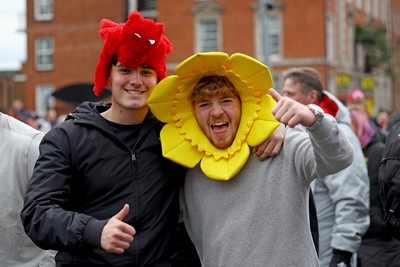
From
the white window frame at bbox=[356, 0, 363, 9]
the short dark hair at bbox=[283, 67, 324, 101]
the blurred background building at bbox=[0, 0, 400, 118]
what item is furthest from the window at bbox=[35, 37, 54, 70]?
the short dark hair at bbox=[283, 67, 324, 101]

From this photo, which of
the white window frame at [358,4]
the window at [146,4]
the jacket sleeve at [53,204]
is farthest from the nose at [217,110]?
the white window frame at [358,4]

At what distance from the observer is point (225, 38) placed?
1500 inches

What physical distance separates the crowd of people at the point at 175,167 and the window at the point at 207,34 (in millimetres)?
34855

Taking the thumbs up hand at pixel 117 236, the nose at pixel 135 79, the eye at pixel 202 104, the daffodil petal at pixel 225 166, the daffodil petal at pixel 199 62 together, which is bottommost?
the thumbs up hand at pixel 117 236

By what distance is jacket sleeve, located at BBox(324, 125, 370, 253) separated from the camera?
5168mm

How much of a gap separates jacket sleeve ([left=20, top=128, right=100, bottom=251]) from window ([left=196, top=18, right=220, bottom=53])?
35.2 metres

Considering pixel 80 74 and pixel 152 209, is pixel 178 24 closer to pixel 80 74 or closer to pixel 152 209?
pixel 80 74

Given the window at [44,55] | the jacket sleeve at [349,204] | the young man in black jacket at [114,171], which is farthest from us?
the window at [44,55]

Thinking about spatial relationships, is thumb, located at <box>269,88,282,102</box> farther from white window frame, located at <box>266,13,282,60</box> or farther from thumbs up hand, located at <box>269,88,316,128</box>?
white window frame, located at <box>266,13,282,60</box>

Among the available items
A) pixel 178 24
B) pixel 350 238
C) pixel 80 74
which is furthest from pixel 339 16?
pixel 350 238

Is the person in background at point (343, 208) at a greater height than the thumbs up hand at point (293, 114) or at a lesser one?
lesser

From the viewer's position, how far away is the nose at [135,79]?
354 centimetres

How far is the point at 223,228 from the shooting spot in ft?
11.5

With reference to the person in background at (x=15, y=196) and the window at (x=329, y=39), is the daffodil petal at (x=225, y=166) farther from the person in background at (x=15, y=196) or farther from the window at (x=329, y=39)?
the window at (x=329, y=39)
